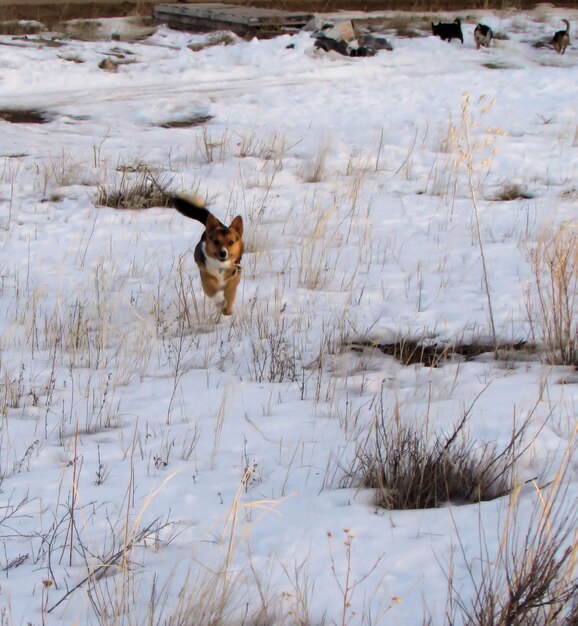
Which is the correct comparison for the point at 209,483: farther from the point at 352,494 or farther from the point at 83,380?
the point at 83,380

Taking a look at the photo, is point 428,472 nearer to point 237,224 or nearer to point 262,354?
point 262,354

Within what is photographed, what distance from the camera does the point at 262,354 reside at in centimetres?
506

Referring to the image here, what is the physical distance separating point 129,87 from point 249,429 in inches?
445

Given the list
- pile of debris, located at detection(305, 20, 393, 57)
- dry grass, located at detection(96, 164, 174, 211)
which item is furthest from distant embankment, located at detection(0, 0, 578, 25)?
dry grass, located at detection(96, 164, 174, 211)

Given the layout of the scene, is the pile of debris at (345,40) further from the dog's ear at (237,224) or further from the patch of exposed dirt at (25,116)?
the dog's ear at (237,224)

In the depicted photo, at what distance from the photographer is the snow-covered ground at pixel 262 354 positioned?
270cm

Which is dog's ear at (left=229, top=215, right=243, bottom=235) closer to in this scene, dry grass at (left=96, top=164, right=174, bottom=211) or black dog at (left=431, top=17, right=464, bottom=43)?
dry grass at (left=96, top=164, right=174, bottom=211)

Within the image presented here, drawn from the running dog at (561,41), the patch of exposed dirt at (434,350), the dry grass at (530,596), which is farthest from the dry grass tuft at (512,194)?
the running dog at (561,41)

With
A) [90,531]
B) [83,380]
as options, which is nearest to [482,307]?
[83,380]

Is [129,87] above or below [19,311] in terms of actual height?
above

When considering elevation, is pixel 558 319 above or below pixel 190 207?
below

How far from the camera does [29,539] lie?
2.92 metres

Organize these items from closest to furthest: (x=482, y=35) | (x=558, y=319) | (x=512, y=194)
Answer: (x=558, y=319) < (x=512, y=194) < (x=482, y=35)

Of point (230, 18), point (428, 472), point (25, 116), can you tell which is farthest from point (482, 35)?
point (428, 472)
